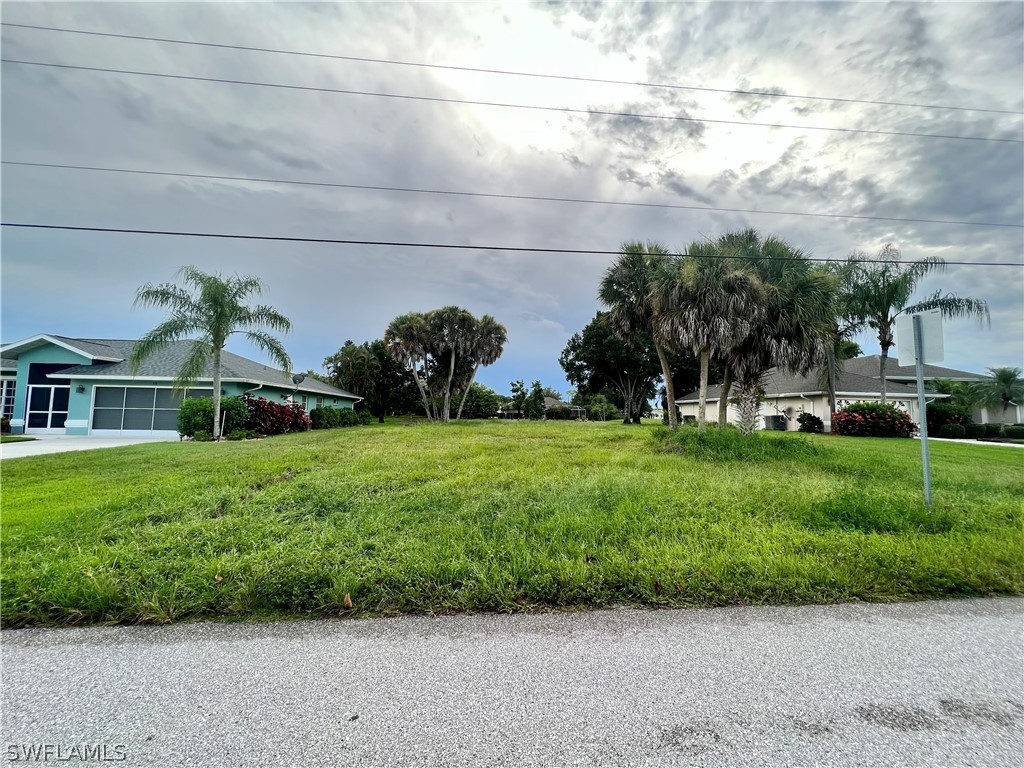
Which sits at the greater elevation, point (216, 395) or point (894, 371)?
point (894, 371)

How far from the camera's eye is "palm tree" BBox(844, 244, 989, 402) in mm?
19156

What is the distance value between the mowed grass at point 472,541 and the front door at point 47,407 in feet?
47.9

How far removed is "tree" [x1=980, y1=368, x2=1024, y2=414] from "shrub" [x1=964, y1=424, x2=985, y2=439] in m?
4.50

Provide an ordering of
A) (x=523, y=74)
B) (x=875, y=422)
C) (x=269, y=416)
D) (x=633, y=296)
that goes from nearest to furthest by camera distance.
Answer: (x=523, y=74), (x=633, y=296), (x=269, y=416), (x=875, y=422)

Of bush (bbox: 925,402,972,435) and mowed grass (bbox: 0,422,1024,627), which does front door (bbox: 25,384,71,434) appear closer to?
mowed grass (bbox: 0,422,1024,627)

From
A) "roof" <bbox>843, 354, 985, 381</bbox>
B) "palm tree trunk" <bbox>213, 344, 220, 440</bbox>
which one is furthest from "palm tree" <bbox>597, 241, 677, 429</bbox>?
"roof" <bbox>843, 354, 985, 381</bbox>

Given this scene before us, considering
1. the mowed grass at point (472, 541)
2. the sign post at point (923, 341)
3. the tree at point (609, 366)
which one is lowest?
the mowed grass at point (472, 541)

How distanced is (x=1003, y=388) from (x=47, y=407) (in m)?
47.4

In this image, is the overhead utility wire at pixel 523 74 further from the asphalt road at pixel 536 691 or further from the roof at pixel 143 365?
the roof at pixel 143 365

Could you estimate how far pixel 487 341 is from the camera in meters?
31.9

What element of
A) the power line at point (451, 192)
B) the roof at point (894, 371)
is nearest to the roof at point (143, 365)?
the power line at point (451, 192)

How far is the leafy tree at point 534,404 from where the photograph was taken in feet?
158

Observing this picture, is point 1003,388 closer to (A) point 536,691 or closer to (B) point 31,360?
(A) point 536,691

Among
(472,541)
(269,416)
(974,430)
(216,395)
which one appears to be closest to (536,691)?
(472,541)
